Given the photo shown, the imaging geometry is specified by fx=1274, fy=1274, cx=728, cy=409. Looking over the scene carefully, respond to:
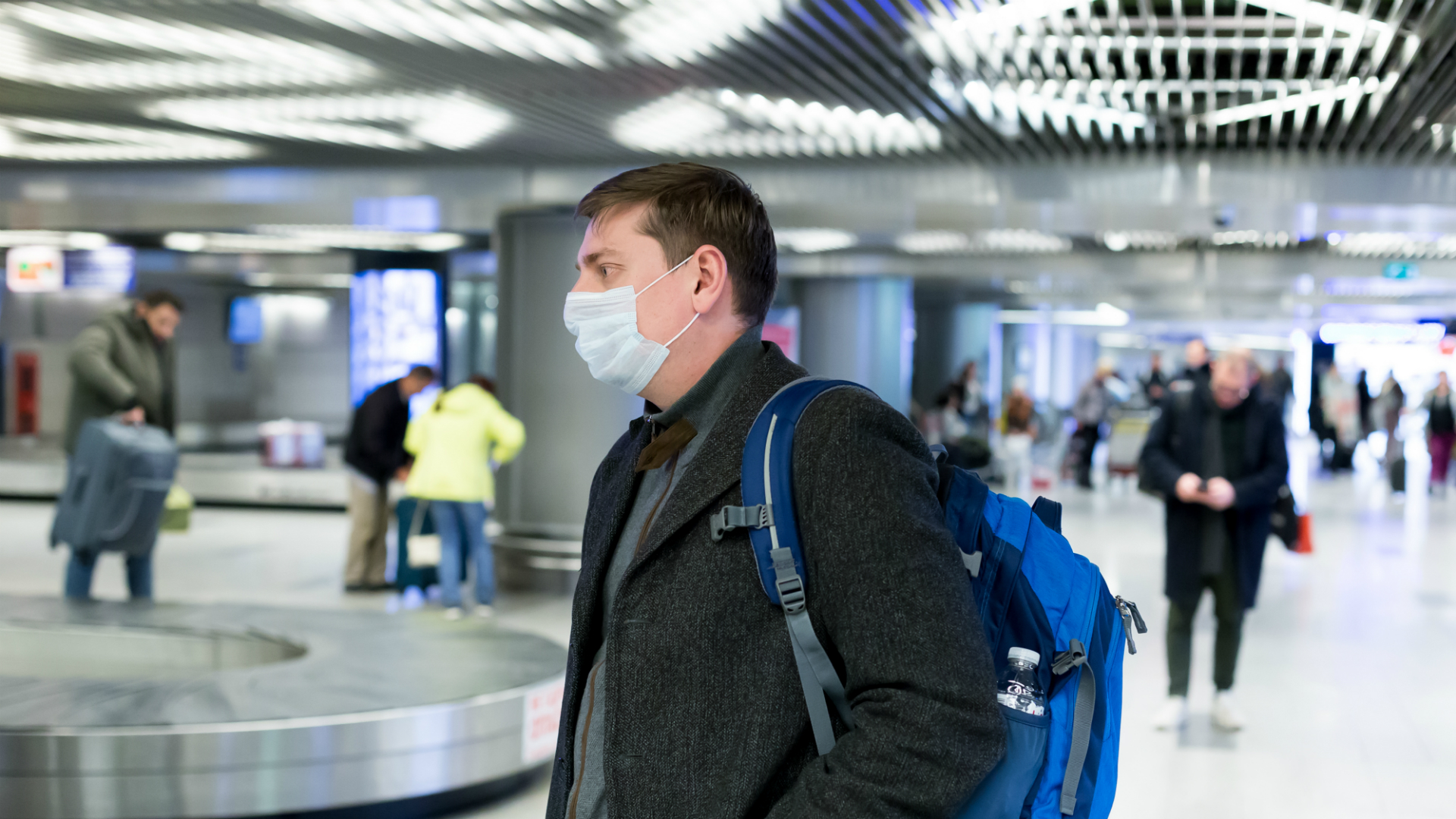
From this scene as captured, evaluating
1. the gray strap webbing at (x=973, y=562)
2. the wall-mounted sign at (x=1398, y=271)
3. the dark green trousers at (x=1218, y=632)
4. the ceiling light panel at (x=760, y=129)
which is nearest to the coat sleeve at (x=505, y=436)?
the ceiling light panel at (x=760, y=129)

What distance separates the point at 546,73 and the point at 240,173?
475 centimetres

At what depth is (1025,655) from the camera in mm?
1401

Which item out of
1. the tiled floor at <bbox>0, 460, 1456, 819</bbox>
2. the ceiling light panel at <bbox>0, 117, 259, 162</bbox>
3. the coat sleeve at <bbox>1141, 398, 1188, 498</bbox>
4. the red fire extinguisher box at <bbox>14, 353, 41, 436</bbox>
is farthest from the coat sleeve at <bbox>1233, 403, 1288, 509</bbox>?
the red fire extinguisher box at <bbox>14, 353, 41, 436</bbox>

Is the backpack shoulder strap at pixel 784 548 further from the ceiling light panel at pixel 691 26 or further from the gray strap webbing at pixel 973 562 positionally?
the ceiling light panel at pixel 691 26

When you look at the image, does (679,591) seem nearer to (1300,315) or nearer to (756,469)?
(756,469)

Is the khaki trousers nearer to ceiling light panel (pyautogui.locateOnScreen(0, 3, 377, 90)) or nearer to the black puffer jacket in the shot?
ceiling light panel (pyautogui.locateOnScreen(0, 3, 377, 90))

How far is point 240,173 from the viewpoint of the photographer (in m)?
10.3

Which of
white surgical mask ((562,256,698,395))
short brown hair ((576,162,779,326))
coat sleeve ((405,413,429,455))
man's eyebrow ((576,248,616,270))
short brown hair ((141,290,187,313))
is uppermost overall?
short brown hair ((141,290,187,313))

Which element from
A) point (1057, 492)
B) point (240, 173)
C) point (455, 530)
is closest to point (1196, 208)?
point (455, 530)

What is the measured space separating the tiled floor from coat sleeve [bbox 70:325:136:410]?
288cm

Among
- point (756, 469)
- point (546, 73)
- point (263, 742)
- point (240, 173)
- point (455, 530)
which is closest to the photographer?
point (756, 469)

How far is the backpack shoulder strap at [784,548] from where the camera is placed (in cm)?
132

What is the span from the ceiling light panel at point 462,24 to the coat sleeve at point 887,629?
4.42m

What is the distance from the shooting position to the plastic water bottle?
1.38 metres
